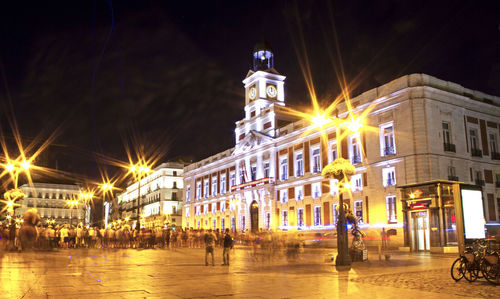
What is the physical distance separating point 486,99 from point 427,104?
8.68 meters

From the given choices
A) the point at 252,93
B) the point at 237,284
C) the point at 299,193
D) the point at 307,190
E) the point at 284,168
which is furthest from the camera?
the point at 252,93

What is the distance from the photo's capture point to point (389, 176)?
118ft

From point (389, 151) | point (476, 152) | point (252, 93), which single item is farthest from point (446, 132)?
point (252, 93)

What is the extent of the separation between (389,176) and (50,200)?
113 m

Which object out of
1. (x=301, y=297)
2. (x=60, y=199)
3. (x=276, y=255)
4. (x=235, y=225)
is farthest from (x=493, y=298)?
(x=60, y=199)

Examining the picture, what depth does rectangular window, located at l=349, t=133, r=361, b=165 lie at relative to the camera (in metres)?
39.2

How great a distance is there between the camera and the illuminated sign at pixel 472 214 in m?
20.5

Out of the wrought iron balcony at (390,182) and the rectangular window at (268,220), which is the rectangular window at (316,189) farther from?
the wrought iron balcony at (390,182)

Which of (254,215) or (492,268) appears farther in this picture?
(254,215)

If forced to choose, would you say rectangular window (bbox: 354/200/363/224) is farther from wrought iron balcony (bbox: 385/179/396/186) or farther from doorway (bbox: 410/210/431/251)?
doorway (bbox: 410/210/431/251)

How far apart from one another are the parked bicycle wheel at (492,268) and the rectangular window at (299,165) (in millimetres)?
35043

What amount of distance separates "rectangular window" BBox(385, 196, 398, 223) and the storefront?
366 inches

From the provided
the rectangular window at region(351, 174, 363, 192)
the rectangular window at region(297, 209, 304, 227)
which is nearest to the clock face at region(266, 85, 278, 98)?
the rectangular window at region(297, 209, 304, 227)

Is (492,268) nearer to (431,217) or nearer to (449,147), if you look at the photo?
(431,217)
